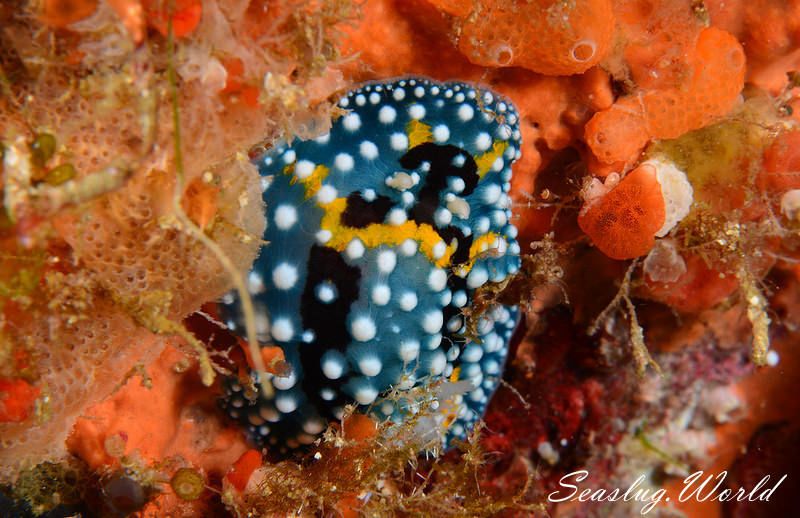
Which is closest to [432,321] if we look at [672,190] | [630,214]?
[630,214]

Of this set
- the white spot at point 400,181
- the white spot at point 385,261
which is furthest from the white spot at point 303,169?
the white spot at point 385,261

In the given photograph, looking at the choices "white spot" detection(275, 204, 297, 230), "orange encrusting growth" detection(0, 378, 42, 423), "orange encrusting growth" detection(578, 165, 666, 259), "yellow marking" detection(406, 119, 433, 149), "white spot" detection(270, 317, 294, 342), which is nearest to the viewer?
"orange encrusting growth" detection(0, 378, 42, 423)

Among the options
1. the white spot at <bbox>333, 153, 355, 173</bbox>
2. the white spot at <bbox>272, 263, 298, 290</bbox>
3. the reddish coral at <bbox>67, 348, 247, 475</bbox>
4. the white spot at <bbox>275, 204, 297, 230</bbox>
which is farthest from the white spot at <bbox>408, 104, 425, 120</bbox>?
the reddish coral at <bbox>67, 348, 247, 475</bbox>

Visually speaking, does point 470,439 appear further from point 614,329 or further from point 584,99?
point 584,99

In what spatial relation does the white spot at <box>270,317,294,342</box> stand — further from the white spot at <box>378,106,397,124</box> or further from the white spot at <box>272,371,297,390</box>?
the white spot at <box>378,106,397,124</box>

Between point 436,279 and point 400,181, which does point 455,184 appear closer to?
point 400,181
